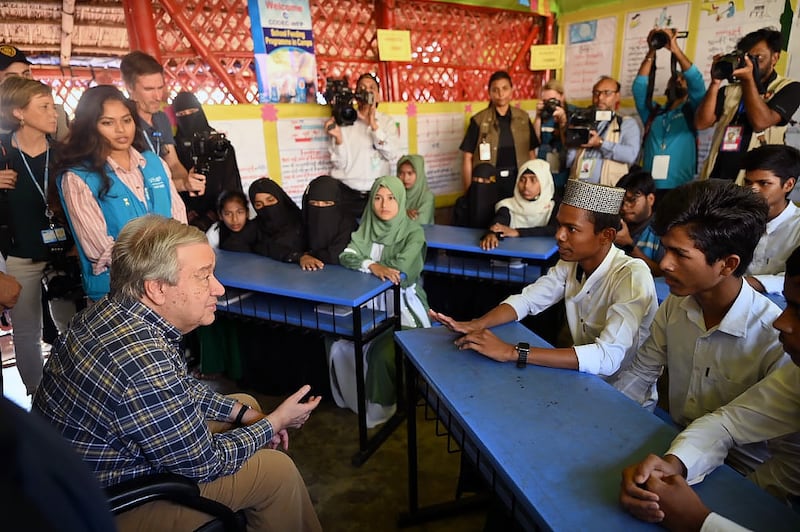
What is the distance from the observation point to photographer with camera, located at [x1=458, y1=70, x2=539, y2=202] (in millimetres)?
3904

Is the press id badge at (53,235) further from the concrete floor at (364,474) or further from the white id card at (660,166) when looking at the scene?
the white id card at (660,166)

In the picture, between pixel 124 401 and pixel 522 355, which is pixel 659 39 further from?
pixel 124 401

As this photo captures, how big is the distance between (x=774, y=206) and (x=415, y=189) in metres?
2.32

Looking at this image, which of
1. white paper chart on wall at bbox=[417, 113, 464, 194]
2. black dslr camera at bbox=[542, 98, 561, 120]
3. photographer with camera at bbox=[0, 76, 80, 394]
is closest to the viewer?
photographer with camera at bbox=[0, 76, 80, 394]

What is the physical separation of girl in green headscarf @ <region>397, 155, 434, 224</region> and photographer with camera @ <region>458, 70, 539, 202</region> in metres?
0.40

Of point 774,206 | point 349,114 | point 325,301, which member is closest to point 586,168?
point 774,206

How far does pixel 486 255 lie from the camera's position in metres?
2.97

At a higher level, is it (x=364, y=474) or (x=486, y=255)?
(x=486, y=255)

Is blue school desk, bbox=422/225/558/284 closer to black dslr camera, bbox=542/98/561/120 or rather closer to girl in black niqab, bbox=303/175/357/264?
girl in black niqab, bbox=303/175/357/264

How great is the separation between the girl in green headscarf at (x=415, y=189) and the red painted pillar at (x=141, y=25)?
74.1 inches

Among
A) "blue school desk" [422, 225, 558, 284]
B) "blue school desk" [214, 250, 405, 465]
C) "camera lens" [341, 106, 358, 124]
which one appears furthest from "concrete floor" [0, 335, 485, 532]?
"camera lens" [341, 106, 358, 124]

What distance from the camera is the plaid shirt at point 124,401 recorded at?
1045mm

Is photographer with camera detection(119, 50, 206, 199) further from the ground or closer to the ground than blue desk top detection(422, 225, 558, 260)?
further from the ground

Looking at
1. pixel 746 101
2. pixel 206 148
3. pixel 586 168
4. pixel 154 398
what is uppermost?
pixel 746 101
